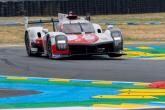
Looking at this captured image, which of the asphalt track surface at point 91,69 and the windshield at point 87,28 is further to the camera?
the windshield at point 87,28

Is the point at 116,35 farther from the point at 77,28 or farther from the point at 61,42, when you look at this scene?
the point at 61,42

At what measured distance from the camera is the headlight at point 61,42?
1849 centimetres

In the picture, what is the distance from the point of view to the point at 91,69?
50.4 ft

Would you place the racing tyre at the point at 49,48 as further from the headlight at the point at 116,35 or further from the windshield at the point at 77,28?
the headlight at the point at 116,35

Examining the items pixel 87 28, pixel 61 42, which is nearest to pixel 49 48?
pixel 61 42

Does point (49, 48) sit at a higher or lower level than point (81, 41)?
lower

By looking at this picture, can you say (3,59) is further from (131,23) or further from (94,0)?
(94,0)

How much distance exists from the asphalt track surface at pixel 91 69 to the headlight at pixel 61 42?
0.46 metres

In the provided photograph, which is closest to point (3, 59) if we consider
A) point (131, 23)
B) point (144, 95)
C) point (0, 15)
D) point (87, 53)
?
point (87, 53)

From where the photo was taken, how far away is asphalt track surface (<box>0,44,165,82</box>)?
→ 13.5 metres

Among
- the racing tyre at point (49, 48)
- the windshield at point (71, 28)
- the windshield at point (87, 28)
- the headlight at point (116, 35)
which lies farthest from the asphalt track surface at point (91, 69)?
the windshield at point (87, 28)

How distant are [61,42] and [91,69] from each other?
3352 millimetres

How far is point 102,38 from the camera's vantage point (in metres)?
18.8

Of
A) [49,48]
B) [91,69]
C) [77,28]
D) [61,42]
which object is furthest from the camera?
[77,28]
